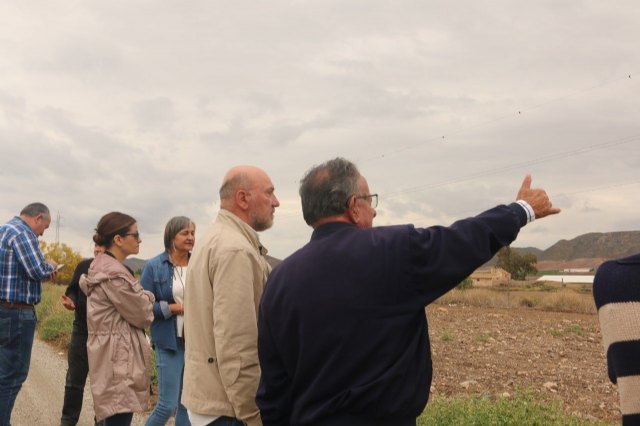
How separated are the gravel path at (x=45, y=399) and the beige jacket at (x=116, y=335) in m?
2.70

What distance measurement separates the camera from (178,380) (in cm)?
556

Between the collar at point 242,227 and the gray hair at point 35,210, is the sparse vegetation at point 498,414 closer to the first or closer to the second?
the collar at point 242,227

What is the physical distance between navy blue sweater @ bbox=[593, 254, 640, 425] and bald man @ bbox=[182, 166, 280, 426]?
68.9 inches

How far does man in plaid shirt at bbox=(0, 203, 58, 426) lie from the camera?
21.3ft

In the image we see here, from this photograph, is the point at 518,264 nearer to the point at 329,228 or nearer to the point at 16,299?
the point at 16,299

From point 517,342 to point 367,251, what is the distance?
15192 mm

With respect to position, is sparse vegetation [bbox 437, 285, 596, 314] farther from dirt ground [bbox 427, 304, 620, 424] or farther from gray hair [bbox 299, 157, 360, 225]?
gray hair [bbox 299, 157, 360, 225]

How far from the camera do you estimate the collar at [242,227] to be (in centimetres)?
366

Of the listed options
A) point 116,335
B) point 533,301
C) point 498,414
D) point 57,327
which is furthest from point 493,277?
point 116,335

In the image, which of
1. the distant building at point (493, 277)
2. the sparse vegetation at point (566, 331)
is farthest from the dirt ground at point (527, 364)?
the distant building at point (493, 277)

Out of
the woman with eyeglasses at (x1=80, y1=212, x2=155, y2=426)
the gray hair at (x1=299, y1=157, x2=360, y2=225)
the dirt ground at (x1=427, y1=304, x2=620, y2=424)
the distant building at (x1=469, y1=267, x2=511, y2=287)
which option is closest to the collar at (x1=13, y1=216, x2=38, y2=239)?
the woman with eyeglasses at (x1=80, y1=212, x2=155, y2=426)

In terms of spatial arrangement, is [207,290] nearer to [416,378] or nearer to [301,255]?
[301,255]

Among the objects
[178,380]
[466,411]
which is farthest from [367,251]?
[466,411]

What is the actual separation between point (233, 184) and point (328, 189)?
2.97 feet
